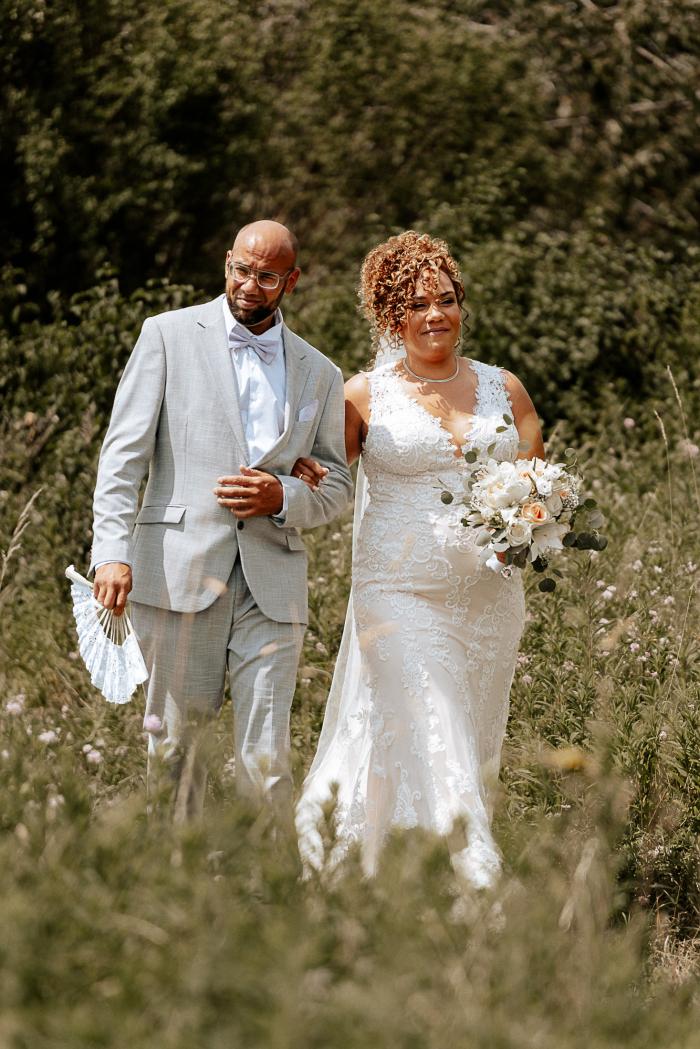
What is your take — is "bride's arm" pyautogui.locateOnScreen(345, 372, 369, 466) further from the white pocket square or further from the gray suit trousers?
the gray suit trousers

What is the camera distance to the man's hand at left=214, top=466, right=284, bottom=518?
3793mm

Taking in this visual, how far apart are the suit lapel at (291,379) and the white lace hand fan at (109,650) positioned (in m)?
0.61

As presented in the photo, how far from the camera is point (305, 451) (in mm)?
4090

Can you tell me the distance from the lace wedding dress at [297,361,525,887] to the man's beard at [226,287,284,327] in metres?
0.78

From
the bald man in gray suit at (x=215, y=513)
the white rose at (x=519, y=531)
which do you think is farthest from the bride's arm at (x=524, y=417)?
the bald man in gray suit at (x=215, y=513)

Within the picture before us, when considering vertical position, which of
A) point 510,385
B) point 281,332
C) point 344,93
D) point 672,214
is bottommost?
point 672,214

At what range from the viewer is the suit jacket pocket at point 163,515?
3842mm

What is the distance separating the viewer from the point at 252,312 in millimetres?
3910

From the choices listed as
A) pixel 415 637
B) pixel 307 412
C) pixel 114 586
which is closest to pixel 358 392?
pixel 307 412

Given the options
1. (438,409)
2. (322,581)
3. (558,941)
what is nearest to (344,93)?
(322,581)

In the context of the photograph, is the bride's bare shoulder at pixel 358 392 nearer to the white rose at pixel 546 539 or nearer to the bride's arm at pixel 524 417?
the bride's arm at pixel 524 417

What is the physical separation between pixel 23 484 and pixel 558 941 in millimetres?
5665

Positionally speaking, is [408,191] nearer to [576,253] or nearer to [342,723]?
[576,253]

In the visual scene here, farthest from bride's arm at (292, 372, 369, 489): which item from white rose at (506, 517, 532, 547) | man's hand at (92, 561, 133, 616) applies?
man's hand at (92, 561, 133, 616)
